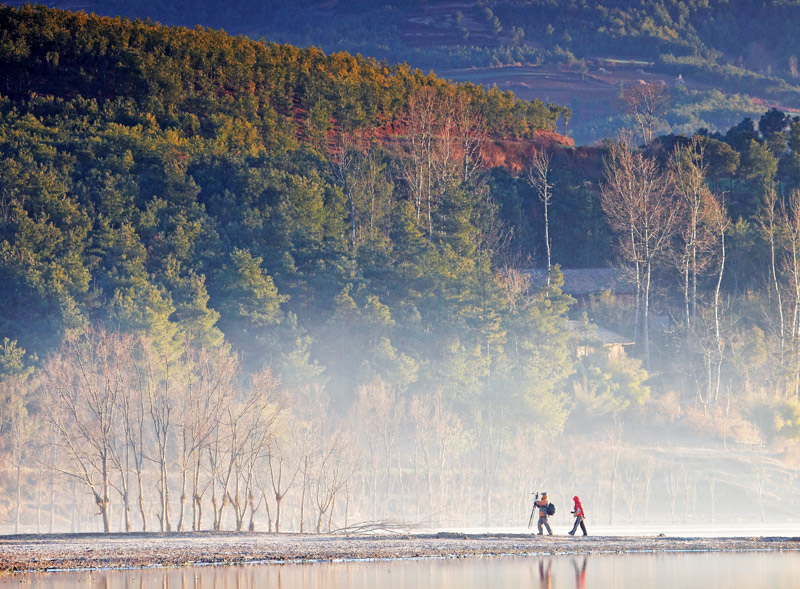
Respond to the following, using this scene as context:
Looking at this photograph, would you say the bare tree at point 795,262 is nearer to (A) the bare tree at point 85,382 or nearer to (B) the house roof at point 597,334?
(B) the house roof at point 597,334

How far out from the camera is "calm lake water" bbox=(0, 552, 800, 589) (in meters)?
32.0

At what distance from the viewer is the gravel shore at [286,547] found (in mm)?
34594

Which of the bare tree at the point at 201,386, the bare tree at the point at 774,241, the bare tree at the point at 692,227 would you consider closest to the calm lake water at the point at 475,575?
the bare tree at the point at 201,386

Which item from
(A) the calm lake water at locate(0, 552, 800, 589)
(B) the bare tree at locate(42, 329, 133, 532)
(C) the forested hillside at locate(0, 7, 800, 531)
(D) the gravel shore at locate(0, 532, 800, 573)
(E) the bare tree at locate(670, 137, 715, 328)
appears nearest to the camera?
(A) the calm lake water at locate(0, 552, 800, 589)

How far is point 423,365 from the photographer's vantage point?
74.6m

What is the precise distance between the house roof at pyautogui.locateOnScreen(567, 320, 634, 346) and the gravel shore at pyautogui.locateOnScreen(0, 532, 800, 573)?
36.1 metres

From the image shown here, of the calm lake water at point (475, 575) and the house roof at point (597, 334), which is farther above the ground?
the house roof at point (597, 334)

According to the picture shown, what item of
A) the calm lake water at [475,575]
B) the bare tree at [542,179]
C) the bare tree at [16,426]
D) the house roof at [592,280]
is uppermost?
the bare tree at [542,179]

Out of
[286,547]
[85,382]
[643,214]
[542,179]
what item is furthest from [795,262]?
[286,547]

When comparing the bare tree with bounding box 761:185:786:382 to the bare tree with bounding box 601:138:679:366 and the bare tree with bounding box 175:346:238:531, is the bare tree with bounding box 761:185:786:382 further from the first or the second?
the bare tree with bounding box 175:346:238:531

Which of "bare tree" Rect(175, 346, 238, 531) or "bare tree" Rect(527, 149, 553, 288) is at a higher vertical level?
"bare tree" Rect(527, 149, 553, 288)

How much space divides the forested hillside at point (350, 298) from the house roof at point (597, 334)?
1.10 ft

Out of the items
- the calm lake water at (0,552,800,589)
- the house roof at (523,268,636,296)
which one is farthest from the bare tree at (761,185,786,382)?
the calm lake water at (0,552,800,589)

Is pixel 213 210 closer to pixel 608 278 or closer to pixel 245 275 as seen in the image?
pixel 245 275
